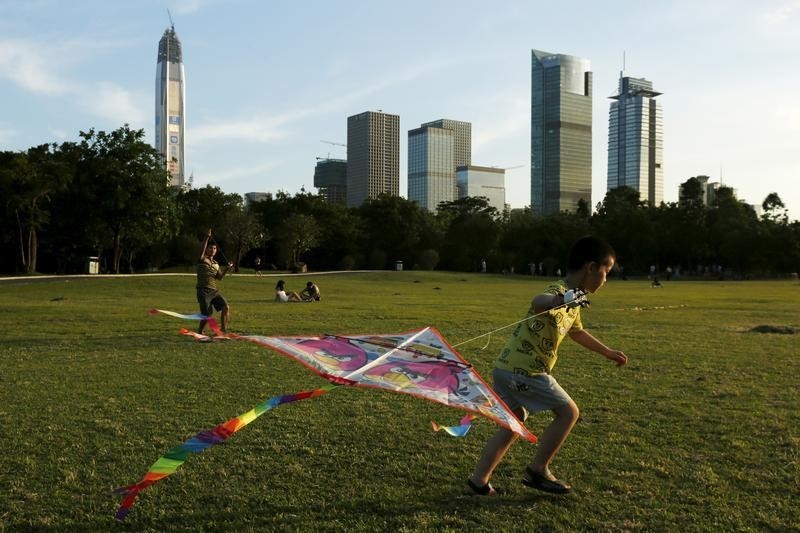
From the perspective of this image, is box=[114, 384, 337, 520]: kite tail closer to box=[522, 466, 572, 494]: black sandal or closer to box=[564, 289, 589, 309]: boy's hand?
box=[564, 289, 589, 309]: boy's hand

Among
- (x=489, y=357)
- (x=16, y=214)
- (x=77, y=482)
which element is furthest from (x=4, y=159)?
(x=77, y=482)

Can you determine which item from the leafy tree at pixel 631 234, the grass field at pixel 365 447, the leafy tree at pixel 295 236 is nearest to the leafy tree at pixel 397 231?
the leafy tree at pixel 295 236

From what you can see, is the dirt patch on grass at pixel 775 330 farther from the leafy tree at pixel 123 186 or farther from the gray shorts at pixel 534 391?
the leafy tree at pixel 123 186

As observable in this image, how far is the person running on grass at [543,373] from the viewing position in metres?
5.19

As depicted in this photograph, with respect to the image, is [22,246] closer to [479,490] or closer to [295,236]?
[295,236]

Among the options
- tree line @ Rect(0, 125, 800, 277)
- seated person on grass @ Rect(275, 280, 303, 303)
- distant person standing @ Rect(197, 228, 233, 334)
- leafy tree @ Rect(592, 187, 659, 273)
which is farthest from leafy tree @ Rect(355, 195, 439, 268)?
distant person standing @ Rect(197, 228, 233, 334)

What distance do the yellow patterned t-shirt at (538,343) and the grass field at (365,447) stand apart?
40.8 inches

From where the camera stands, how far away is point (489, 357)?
12469 millimetres

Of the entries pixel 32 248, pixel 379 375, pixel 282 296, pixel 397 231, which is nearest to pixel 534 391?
pixel 379 375

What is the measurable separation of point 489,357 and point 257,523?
8138 mm

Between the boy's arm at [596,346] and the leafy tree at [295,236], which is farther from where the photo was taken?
the leafy tree at [295,236]

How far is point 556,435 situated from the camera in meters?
5.30

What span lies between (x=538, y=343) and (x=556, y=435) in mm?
749

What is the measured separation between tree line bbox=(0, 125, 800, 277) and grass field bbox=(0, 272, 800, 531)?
136 ft
